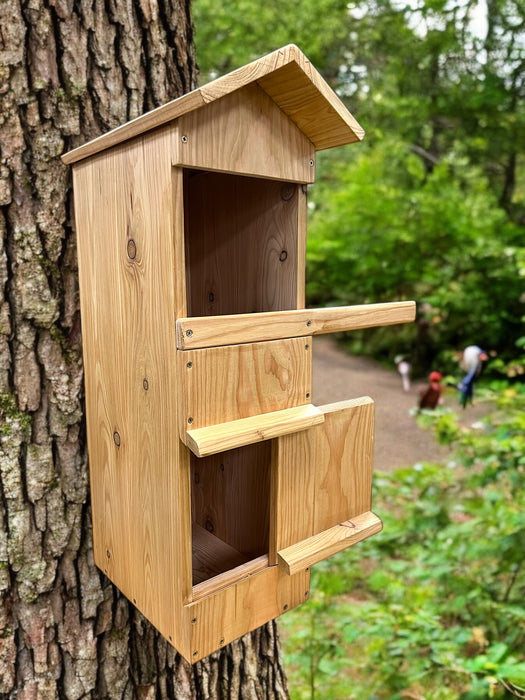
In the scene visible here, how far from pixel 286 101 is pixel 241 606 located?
77 centimetres

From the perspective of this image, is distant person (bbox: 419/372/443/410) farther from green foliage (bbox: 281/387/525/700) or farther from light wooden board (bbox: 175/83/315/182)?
light wooden board (bbox: 175/83/315/182)

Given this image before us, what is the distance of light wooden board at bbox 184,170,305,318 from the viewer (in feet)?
2.96

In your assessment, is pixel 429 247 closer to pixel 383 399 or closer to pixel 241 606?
pixel 383 399

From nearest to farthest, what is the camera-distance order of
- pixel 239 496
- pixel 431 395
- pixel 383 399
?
1. pixel 239 496
2. pixel 431 395
3. pixel 383 399

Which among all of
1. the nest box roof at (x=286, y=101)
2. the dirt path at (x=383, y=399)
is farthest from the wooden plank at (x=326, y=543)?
the dirt path at (x=383, y=399)

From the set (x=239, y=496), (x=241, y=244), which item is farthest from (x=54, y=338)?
(x=239, y=496)

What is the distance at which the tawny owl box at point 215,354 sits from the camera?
0.70 m

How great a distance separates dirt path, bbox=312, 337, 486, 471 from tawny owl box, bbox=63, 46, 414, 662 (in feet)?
11.0

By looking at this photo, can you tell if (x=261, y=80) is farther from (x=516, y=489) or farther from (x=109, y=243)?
(x=516, y=489)

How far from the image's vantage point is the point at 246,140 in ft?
2.43

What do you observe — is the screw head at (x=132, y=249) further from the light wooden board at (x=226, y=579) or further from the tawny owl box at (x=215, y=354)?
the light wooden board at (x=226, y=579)

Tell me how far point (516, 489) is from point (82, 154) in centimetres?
206

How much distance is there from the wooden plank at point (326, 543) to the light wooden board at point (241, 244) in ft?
1.30

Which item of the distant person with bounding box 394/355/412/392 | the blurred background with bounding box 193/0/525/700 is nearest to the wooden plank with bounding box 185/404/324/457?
the blurred background with bounding box 193/0/525/700
